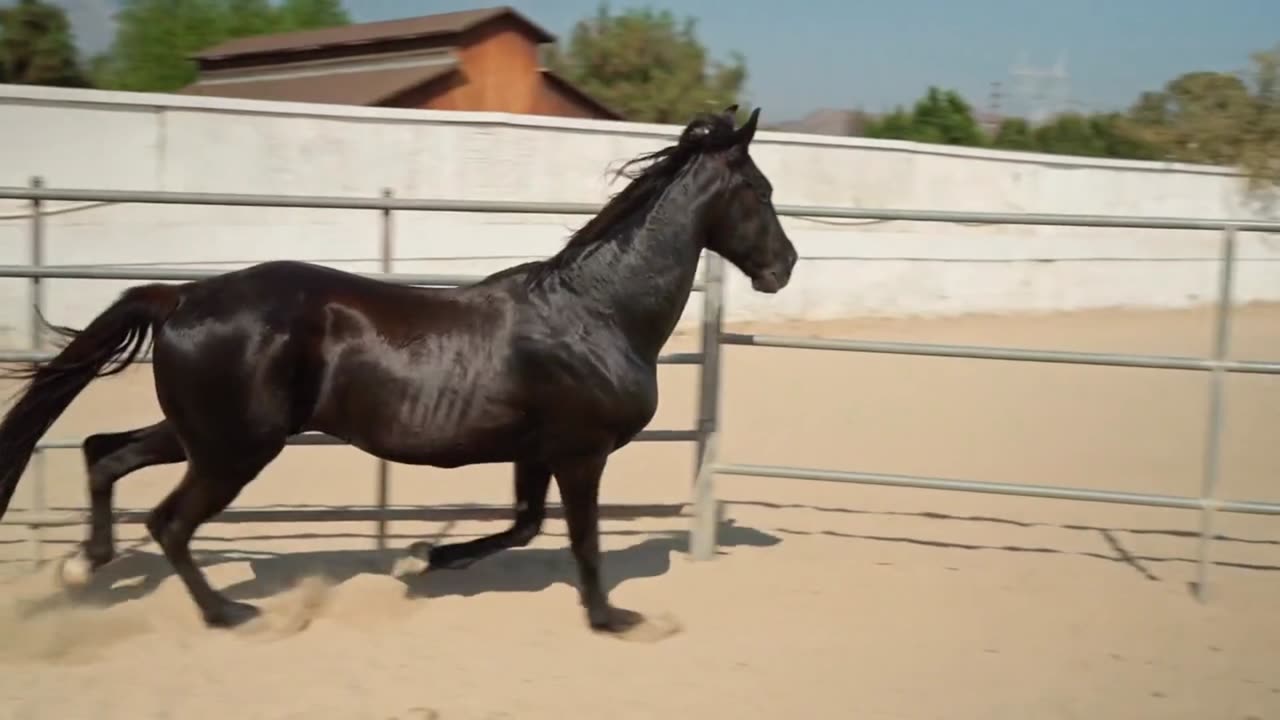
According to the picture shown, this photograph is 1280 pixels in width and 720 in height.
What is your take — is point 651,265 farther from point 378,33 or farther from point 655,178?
point 378,33

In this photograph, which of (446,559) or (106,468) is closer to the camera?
(106,468)

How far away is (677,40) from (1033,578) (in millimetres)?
28964

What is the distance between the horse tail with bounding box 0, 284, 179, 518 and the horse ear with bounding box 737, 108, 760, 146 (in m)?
2.00

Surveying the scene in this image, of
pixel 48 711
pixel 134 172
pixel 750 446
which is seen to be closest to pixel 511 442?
pixel 48 711

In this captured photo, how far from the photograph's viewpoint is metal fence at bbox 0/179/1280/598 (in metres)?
4.35

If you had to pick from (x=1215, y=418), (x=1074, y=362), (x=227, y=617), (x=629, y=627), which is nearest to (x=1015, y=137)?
(x=1215, y=418)

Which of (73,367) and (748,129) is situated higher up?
(748,129)

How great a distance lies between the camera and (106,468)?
411cm

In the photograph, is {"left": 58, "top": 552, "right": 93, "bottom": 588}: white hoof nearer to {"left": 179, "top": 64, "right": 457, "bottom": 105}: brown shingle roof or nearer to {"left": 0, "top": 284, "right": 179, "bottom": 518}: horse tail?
{"left": 0, "top": 284, "right": 179, "bottom": 518}: horse tail

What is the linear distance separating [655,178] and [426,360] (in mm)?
1049

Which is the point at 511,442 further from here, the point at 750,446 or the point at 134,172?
the point at 134,172

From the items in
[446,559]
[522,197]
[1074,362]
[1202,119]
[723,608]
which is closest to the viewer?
[723,608]

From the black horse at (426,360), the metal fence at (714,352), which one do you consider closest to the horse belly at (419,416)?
the black horse at (426,360)

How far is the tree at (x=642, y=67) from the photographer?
1206 inches
